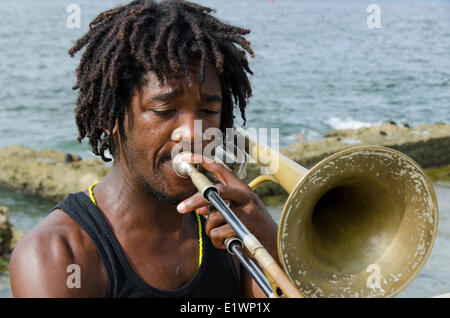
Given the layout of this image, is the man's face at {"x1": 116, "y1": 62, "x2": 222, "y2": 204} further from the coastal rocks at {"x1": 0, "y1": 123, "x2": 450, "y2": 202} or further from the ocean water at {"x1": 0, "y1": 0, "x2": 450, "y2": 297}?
the coastal rocks at {"x1": 0, "y1": 123, "x2": 450, "y2": 202}

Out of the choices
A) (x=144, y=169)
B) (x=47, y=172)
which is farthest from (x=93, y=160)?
(x=144, y=169)

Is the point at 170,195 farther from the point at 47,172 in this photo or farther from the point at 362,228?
the point at 47,172

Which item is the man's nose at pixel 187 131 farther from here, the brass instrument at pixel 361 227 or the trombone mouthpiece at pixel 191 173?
the brass instrument at pixel 361 227

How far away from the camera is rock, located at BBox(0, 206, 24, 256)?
508 cm

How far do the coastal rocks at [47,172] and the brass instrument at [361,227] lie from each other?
474 cm

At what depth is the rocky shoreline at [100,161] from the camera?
6812 millimetres

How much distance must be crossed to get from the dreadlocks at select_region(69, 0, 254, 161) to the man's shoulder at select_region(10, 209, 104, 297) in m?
0.43

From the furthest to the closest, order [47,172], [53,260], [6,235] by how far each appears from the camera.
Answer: [47,172] → [6,235] → [53,260]

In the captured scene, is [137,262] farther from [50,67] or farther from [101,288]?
[50,67]

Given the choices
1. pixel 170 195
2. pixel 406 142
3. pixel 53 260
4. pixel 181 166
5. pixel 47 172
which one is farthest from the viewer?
pixel 406 142

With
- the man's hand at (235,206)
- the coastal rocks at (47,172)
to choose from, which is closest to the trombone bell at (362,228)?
the man's hand at (235,206)

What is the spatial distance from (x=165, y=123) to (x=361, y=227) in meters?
0.87

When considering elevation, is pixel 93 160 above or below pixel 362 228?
below

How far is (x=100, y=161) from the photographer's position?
7039 mm
